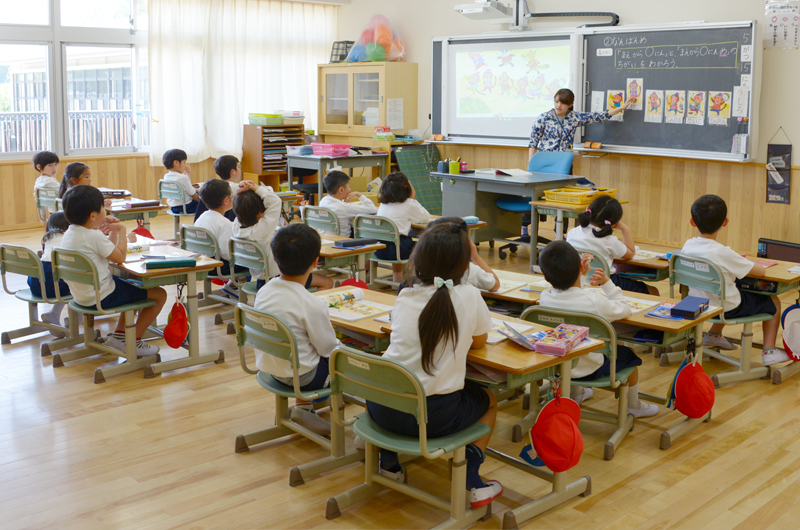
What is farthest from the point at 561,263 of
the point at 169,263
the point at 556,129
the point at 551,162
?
the point at 556,129

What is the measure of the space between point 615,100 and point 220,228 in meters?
4.35

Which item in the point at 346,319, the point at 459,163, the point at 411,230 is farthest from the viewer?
the point at 459,163

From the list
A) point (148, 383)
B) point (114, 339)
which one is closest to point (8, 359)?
point (114, 339)

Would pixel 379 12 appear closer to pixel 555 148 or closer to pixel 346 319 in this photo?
pixel 555 148

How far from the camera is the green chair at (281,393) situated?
278 centimetres

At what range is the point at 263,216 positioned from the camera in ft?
15.6

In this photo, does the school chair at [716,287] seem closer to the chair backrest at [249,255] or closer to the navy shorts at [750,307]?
the navy shorts at [750,307]

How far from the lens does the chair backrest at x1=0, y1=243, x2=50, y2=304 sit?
4.09 m

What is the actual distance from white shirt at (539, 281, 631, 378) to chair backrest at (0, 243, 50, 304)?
2.70 meters

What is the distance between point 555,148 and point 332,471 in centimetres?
486

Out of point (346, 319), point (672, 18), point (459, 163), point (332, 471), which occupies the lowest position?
point (332, 471)

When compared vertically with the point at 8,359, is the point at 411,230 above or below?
above

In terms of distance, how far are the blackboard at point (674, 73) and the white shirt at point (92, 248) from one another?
204 inches

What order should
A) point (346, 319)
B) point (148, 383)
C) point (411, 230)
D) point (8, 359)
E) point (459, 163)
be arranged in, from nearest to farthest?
point (346, 319) < point (148, 383) < point (8, 359) < point (411, 230) < point (459, 163)
